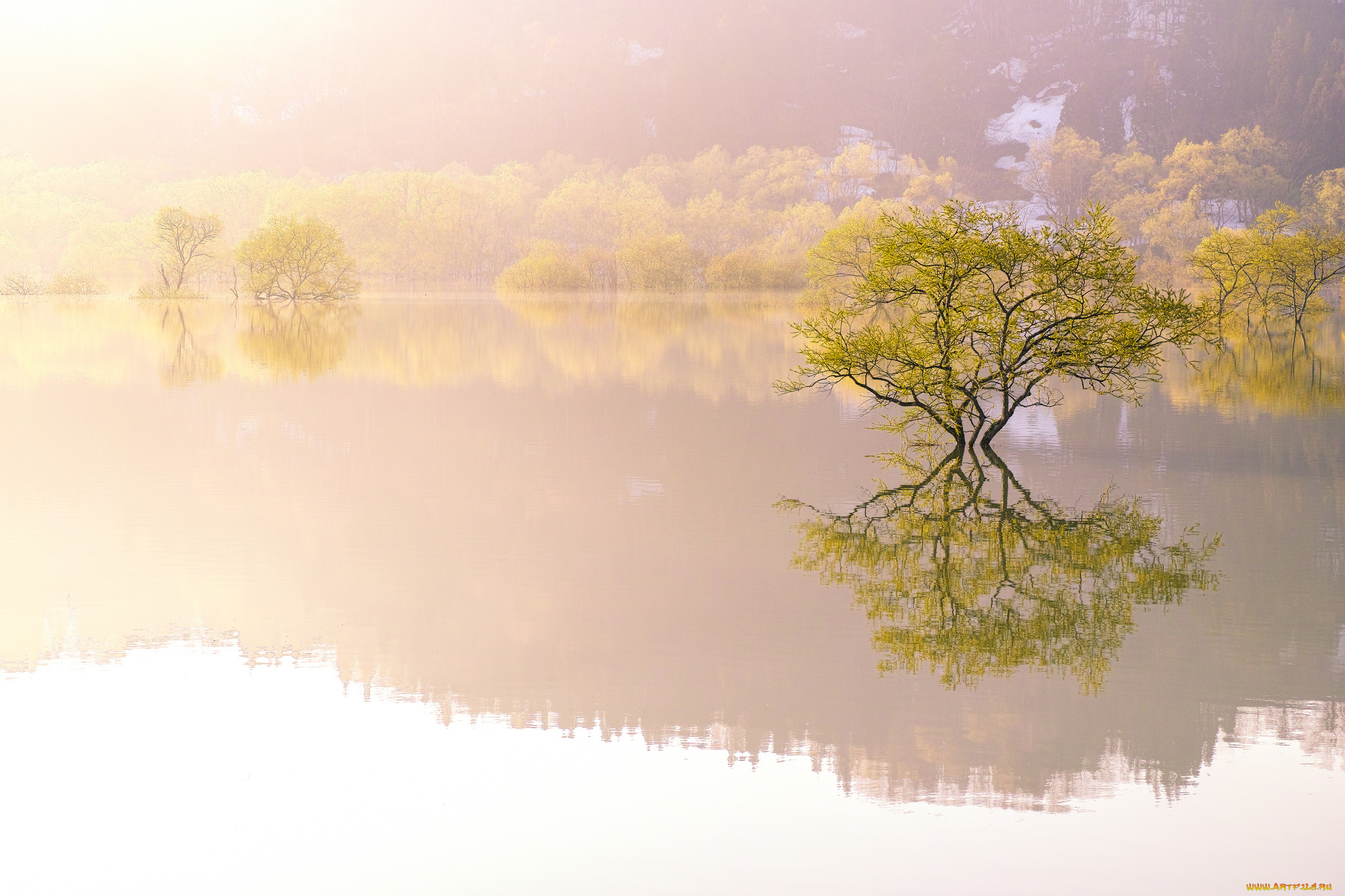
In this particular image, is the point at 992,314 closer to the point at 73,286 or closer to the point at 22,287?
the point at 22,287

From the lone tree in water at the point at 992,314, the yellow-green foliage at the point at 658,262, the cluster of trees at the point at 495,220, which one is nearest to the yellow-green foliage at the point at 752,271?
the cluster of trees at the point at 495,220

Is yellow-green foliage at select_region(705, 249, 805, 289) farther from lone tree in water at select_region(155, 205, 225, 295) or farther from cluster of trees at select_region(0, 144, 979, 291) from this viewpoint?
lone tree in water at select_region(155, 205, 225, 295)

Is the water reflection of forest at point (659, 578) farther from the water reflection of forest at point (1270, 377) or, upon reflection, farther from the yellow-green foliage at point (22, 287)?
the yellow-green foliage at point (22, 287)

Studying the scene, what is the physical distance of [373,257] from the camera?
12588cm

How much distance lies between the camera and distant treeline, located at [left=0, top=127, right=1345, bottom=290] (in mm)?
113938

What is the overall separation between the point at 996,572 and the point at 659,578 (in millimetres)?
3861

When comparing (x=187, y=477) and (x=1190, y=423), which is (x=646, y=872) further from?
(x=1190, y=423)

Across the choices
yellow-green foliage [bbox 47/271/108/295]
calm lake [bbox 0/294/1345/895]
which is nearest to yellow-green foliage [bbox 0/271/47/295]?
yellow-green foliage [bbox 47/271/108/295]

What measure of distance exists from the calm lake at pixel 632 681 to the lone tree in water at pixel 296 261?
62720mm

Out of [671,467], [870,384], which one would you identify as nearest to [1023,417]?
[870,384]

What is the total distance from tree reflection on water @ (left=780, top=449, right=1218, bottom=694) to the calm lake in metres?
0.09

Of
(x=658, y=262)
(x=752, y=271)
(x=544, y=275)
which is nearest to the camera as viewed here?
(x=544, y=275)

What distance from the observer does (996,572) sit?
46.7 ft

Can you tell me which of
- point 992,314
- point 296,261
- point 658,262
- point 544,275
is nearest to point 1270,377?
point 992,314
